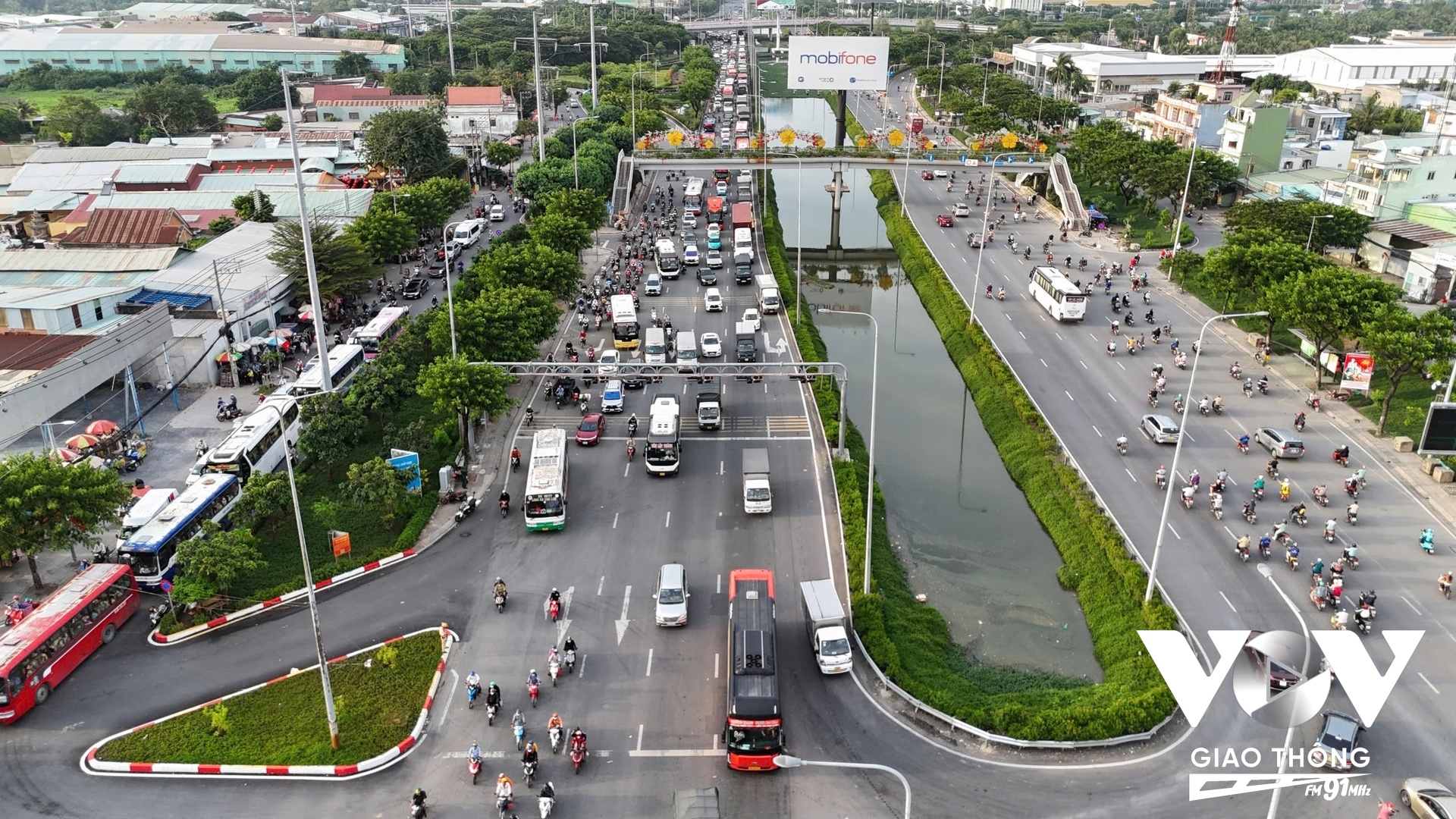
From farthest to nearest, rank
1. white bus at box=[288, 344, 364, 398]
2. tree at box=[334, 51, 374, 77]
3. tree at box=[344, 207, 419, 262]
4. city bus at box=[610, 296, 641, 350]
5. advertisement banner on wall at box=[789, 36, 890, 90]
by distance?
tree at box=[334, 51, 374, 77], advertisement banner on wall at box=[789, 36, 890, 90], tree at box=[344, 207, 419, 262], city bus at box=[610, 296, 641, 350], white bus at box=[288, 344, 364, 398]

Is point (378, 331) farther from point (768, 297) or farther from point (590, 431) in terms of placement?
point (768, 297)

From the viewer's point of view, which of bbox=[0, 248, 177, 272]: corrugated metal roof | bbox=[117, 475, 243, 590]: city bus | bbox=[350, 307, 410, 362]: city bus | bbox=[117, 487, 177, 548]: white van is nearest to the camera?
bbox=[117, 475, 243, 590]: city bus

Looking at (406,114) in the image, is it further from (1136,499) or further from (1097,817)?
(1097,817)

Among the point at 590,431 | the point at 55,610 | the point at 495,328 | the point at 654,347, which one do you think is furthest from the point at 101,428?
the point at 654,347

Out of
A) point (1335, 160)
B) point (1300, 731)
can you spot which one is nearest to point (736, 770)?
point (1300, 731)

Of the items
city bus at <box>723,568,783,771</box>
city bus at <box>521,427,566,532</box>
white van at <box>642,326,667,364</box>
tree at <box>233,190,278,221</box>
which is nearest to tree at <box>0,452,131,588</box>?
city bus at <box>521,427,566,532</box>

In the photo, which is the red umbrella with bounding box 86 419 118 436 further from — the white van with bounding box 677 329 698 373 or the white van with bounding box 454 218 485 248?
the white van with bounding box 454 218 485 248

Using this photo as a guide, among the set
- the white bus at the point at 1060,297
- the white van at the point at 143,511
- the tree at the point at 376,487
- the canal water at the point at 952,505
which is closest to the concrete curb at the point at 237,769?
the white van at the point at 143,511
